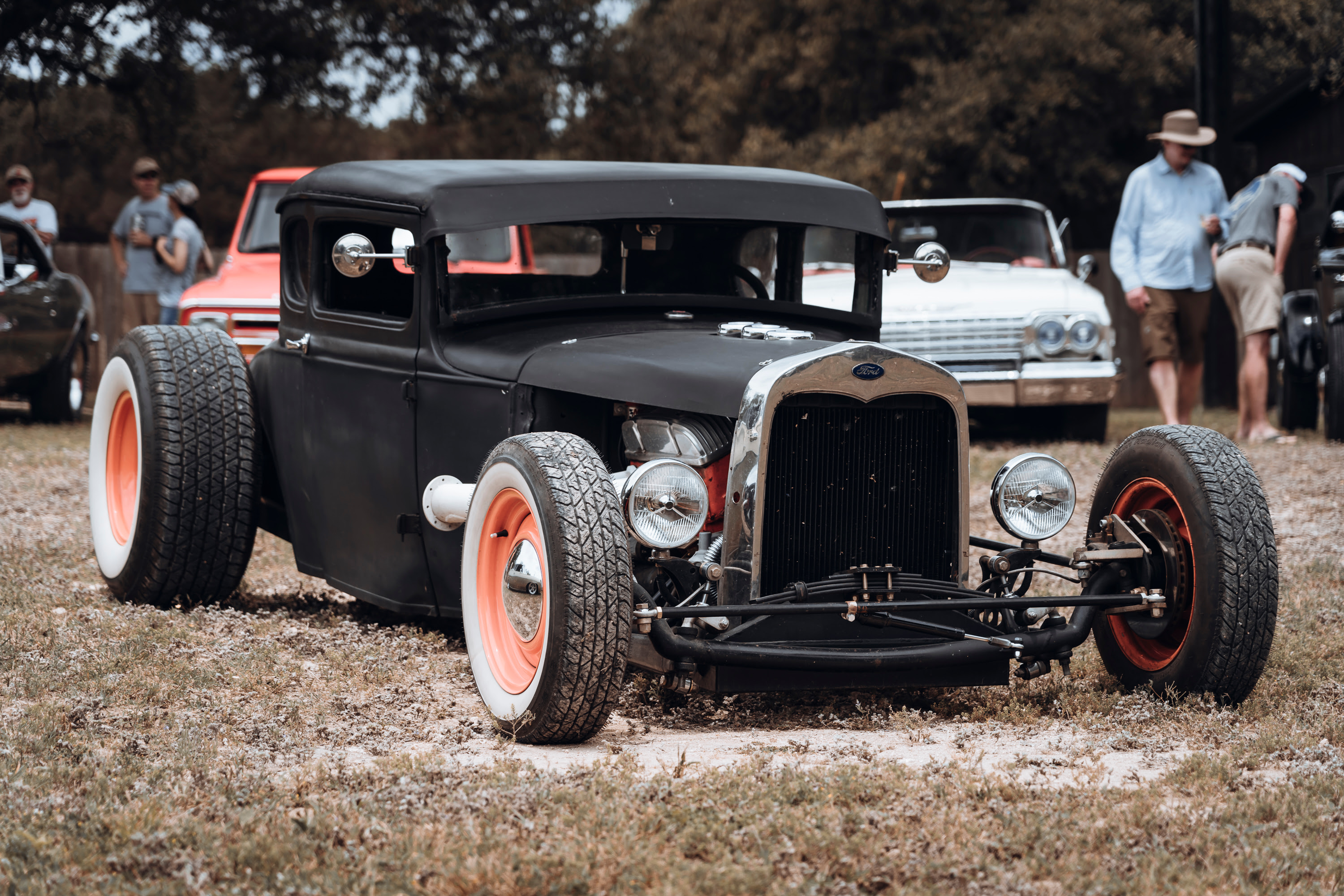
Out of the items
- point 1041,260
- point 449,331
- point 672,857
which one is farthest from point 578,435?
point 1041,260

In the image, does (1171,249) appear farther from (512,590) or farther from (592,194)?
(512,590)

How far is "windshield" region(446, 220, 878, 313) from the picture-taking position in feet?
16.7

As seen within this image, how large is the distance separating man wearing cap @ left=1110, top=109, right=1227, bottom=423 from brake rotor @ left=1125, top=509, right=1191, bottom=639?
583cm

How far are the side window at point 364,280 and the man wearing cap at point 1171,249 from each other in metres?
6.01

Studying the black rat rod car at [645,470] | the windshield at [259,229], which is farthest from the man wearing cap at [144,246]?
the black rat rod car at [645,470]

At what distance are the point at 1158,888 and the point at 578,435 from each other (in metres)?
2.19

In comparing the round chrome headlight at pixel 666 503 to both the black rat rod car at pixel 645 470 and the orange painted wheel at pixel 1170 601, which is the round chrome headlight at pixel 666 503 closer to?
the black rat rod car at pixel 645 470

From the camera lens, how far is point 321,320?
213 inches

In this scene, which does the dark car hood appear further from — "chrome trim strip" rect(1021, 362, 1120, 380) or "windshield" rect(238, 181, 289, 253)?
"windshield" rect(238, 181, 289, 253)

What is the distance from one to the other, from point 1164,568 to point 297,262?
3.27m

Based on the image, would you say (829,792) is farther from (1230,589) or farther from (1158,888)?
(1230,589)

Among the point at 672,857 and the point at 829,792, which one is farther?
the point at 829,792

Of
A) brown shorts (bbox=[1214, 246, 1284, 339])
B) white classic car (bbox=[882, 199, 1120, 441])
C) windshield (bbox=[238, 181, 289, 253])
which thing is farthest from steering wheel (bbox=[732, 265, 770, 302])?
windshield (bbox=[238, 181, 289, 253])

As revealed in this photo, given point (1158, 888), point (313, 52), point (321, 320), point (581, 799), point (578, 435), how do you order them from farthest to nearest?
point (313, 52), point (321, 320), point (578, 435), point (581, 799), point (1158, 888)
